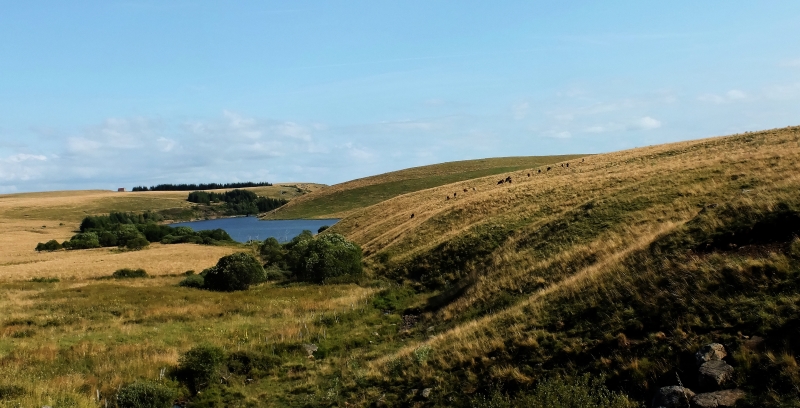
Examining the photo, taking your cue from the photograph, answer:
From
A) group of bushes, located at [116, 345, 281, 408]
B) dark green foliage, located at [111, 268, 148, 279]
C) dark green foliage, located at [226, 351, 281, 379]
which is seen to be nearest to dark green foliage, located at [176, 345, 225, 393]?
group of bushes, located at [116, 345, 281, 408]

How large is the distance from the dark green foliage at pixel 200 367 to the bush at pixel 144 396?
1.56 m

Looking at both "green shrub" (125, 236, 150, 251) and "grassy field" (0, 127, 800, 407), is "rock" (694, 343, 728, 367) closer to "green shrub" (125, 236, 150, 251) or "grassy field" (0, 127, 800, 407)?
"grassy field" (0, 127, 800, 407)

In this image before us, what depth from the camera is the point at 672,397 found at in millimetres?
9109

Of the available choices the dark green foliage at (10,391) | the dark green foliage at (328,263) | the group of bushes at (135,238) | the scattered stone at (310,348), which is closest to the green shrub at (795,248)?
the scattered stone at (310,348)

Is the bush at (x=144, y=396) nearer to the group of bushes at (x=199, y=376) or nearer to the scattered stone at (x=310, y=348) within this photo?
the group of bushes at (x=199, y=376)

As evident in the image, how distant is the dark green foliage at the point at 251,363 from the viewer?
56.4 feet

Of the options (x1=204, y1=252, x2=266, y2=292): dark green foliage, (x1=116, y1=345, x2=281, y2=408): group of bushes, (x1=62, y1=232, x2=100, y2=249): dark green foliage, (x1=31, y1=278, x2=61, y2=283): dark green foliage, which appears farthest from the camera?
(x1=62, y1=232, x2=100, y2=249): dark green foliage

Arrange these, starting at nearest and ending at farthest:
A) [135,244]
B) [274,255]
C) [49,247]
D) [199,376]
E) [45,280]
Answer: [199,376] < [45,280] < [274,255] < [135,244] < [49,247]

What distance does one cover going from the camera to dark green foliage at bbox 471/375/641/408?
949 cm

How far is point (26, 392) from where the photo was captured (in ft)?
44.7

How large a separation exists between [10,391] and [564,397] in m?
14.5

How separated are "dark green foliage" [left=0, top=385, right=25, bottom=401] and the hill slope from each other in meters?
9.75

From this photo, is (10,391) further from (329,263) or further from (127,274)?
(127,274)

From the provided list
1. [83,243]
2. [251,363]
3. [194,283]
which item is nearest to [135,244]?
[83,243]
